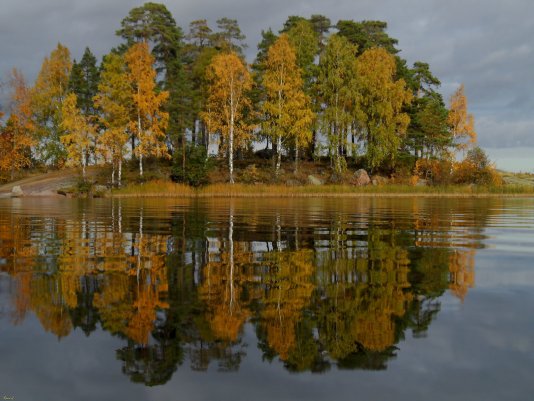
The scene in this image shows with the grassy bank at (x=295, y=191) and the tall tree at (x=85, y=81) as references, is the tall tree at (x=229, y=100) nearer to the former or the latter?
the grassy bank at (x=295, y=191)

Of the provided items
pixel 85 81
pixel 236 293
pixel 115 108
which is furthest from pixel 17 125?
pixel 236 293

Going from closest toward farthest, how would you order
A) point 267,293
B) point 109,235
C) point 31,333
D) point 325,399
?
point 325,399 → point 31,333 → point 267,293 → point 109,235

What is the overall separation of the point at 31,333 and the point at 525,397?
4.26 m

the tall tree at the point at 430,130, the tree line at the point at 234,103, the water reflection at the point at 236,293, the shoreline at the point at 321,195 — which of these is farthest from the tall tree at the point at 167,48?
the water reflection at the point at 236,293

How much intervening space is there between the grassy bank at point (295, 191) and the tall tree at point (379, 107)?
6442 mm

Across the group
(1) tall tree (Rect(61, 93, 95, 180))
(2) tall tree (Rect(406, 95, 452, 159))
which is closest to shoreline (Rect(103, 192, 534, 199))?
(1) tall tree (Rect(61, 93, 95, 180))

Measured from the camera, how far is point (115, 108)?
50.3 metres

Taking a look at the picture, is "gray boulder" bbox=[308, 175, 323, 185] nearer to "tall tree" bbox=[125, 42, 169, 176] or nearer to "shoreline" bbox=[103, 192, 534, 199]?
"shoreline" bbox=[103, 192, 534, 199]

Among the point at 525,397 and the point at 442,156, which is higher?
the point at 442,156

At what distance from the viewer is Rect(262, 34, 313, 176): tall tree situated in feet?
173

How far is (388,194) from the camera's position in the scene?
49.4 metres

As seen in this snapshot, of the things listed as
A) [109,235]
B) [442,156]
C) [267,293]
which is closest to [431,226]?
[109,235]

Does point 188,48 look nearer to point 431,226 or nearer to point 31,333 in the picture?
point 431,226

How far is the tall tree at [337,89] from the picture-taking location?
54.3 metres
